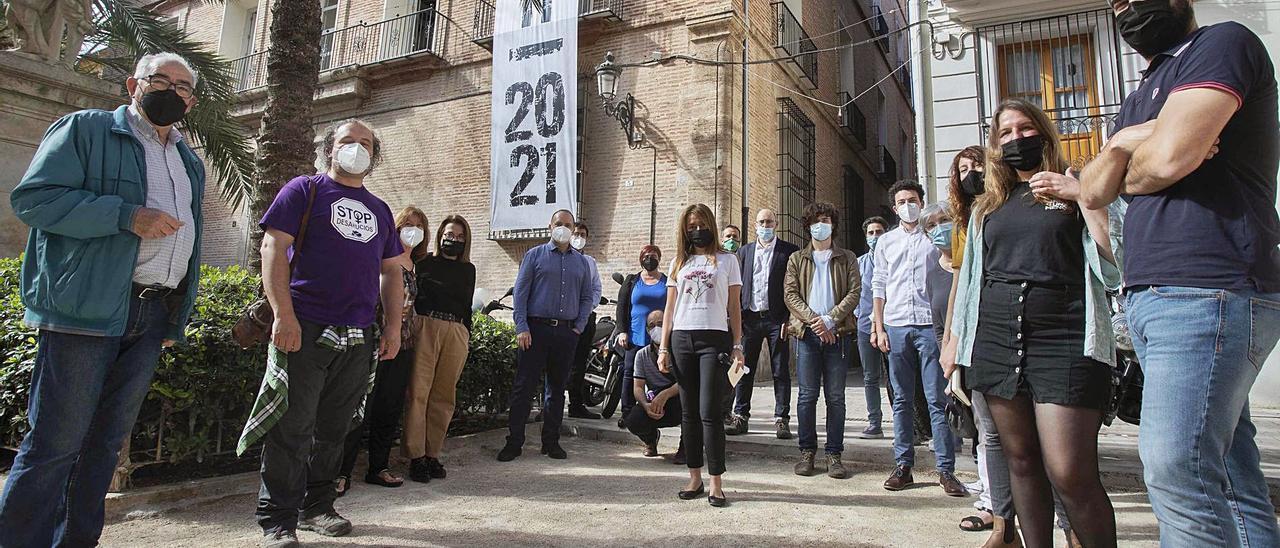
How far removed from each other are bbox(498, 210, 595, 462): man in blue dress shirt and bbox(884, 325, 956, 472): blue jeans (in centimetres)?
234

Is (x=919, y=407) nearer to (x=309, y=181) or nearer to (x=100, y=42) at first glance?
(x=309, y=181)

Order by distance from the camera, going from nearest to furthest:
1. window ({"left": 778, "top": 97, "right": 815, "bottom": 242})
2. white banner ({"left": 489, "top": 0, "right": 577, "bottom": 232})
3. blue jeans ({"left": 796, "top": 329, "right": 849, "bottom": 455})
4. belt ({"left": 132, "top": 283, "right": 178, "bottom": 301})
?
1. belt ({"left": 132, "top": 283, "right": 178, "bottom": 301})
2. blue jeans ({"left": 796, "top": 329, "right": 849, "bottom": 455})
3. white banner ({"left": 489, "top": 0, "right": 577, "bottom": 232})
4. window ({"left": 778, "top": 97, "right": 815, "bottom": 242})

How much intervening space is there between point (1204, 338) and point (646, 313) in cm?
457

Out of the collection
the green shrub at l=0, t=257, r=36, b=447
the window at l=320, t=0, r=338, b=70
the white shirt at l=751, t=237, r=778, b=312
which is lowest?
Answer: the green shrub at l=0, t=257, r=36, b=447

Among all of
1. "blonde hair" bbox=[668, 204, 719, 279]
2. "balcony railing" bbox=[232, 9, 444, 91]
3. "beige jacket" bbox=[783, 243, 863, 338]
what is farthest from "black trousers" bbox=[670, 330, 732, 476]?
"balcony railing" bbox=[232, 9, 444, 91]

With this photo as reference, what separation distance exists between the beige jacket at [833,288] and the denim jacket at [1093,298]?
2228 millimetres

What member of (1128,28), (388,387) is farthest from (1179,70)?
(388,387)

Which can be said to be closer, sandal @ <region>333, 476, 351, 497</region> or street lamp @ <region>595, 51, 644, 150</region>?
sandal @ <region>333, 476, 351, 497</region>

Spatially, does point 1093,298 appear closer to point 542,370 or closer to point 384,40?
point 542,370

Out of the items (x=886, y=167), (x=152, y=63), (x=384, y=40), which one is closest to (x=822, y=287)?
(x=152, y=63)

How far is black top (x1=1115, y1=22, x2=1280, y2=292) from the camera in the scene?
1658 mm

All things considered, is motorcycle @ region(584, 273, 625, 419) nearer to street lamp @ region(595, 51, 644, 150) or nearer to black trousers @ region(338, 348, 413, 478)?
black trousers @ region(338, 348, 413, 478)

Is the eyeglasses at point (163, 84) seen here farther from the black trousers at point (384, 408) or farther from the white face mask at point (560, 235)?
the white face mask at point (560, 235)

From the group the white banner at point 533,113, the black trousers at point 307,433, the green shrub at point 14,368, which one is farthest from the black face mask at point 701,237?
the white banner at point 533,113
